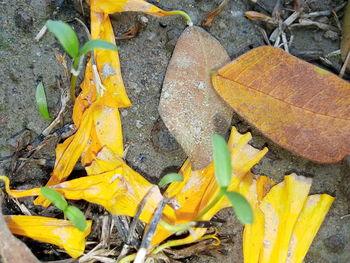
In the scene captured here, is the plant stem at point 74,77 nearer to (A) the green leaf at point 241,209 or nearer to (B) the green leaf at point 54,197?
(B) the green leaf at point 54,197

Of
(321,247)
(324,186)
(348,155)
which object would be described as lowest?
(321,247)

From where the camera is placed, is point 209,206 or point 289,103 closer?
point 209,206

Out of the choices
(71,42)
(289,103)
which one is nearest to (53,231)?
(71,42)

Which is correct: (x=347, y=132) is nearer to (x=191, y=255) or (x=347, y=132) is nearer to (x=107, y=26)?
(x=191, y=255)

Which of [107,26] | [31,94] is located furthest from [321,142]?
[31,94]

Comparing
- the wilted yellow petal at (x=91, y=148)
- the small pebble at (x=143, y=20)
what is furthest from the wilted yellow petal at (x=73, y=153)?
the small pebble at (x=143, y=20)

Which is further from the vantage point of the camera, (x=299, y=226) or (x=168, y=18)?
(x=168, y=18)

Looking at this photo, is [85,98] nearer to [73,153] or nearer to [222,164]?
[73,153]
